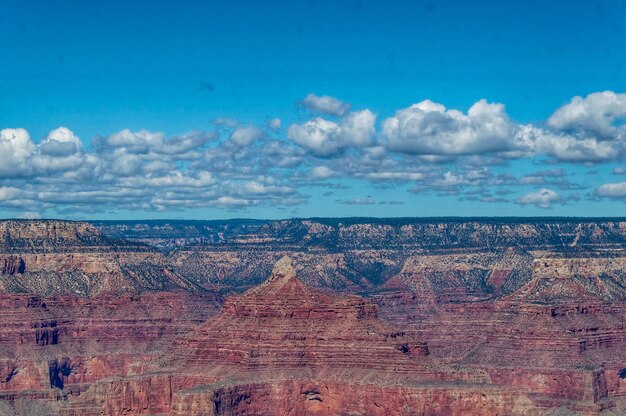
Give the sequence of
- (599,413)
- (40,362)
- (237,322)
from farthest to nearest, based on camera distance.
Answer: (40,362)
(599,413)
(237,322)

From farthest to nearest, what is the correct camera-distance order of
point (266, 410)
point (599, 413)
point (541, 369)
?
point (541, 369)
point (599, 413)
point (266, 410)

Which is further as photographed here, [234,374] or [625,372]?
[625,372]

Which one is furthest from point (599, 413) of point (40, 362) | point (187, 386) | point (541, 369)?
point (40, 362)

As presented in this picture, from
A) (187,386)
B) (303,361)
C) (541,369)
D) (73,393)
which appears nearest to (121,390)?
(187,386)

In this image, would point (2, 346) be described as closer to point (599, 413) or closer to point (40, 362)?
point (40, 362)

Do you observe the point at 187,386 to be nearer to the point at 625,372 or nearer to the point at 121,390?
the point at 121,390

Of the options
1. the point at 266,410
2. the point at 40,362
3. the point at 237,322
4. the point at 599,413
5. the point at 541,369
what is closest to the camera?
the point at 266,410

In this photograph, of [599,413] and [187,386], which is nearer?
[187,386]

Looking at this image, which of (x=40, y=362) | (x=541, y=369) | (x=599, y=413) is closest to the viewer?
(x=599, y=413)
